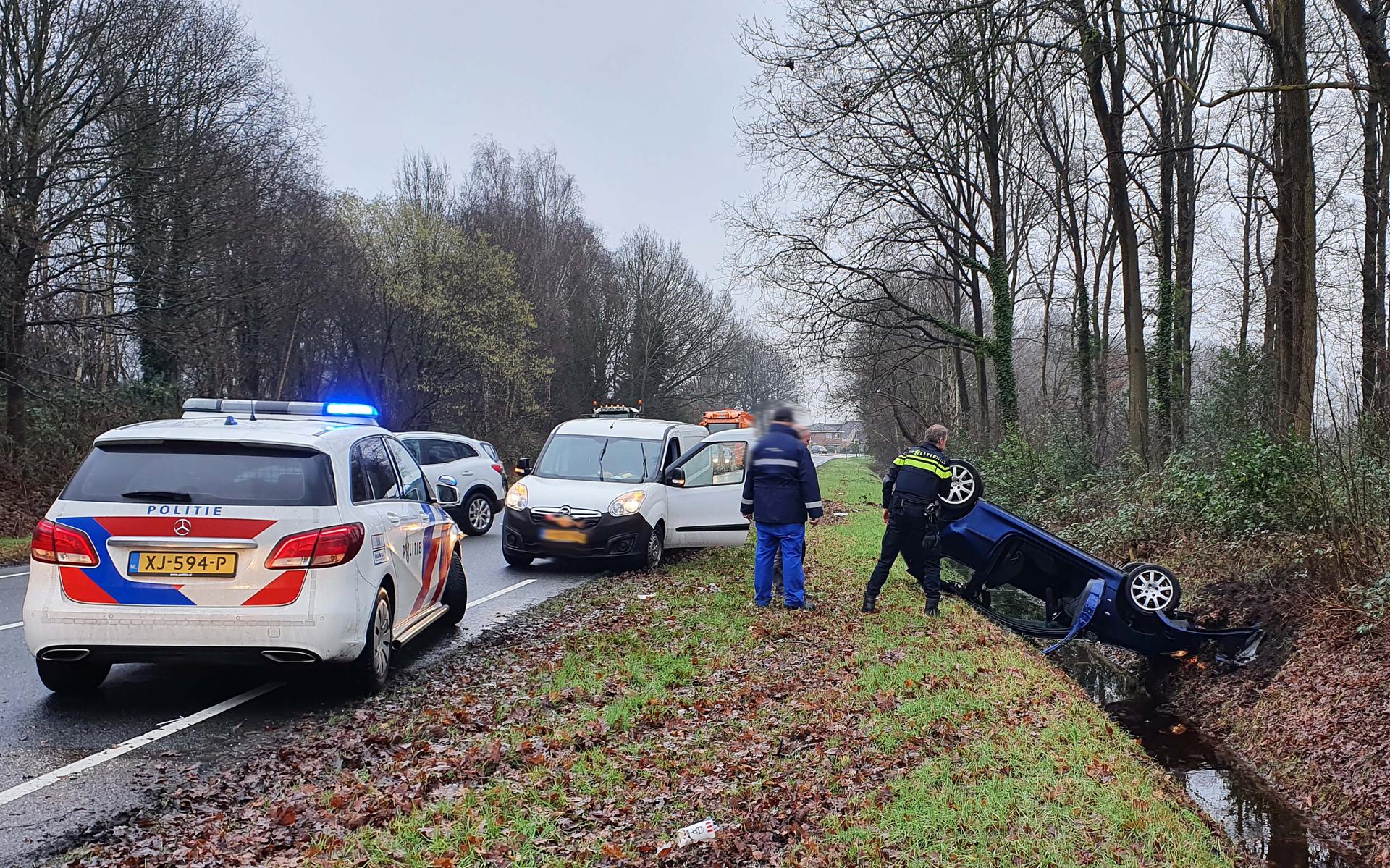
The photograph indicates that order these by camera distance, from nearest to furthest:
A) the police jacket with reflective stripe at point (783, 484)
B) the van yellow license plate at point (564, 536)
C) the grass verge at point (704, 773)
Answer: the grass verge at point (704, 773) → the police jacket with reflective stripe at point (783, 484) → the van yellow license plate at point (564, 536)

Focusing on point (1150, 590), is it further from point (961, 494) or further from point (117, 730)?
point (117, 730)

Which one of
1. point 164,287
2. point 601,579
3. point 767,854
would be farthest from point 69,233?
point 767,854

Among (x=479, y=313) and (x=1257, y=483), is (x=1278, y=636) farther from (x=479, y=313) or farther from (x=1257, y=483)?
(x=479, y=313)

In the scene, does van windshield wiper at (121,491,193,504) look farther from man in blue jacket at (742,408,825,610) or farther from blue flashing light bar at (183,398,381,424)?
man in blue jacket at (742,408,825,610)

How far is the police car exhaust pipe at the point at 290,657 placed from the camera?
569cm

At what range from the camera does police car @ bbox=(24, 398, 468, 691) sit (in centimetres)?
561

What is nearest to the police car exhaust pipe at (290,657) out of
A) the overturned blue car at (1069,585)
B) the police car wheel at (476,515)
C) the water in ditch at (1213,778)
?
the water in ditch at (1213,778)

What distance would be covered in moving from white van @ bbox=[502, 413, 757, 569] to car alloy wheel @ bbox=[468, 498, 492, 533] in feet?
14.7

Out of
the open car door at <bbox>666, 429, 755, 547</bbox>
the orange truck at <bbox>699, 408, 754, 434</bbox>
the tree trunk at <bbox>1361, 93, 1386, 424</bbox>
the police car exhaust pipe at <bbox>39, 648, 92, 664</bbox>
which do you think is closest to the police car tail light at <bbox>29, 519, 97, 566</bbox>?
the police car exhaust pipe at <bbox>39, 648, 92, 664</bbox>

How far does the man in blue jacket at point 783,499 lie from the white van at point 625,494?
2.24 meters

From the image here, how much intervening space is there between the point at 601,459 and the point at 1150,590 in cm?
697

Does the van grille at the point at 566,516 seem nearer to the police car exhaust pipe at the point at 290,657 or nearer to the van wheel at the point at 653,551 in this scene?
the van wheel at the point at 653,551

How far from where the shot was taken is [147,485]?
5.77 meters

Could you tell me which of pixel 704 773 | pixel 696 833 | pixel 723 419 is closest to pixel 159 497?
pixel 704 773
